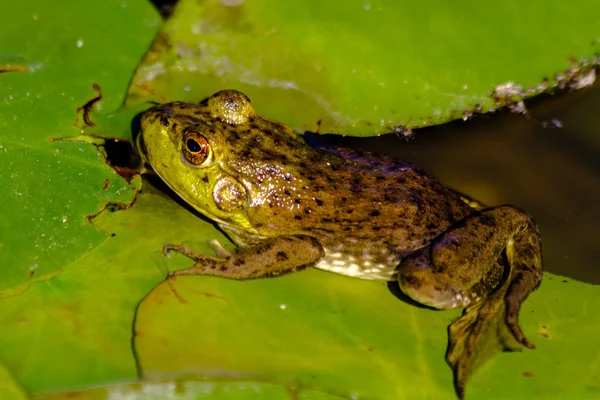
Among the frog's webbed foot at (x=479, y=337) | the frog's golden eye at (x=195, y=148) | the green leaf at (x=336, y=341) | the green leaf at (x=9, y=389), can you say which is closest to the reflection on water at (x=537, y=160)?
the green leaf at (x=336, y=341)

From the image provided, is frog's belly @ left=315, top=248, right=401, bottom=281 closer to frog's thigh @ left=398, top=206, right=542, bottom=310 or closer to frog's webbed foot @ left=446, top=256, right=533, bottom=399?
frog's thigh @ left=398, top=206, right=542, bottom=310

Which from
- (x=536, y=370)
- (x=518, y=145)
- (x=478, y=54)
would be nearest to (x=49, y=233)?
(x=536, y=370)

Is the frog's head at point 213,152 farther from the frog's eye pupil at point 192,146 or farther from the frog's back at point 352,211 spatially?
the frog's back at point 352,211

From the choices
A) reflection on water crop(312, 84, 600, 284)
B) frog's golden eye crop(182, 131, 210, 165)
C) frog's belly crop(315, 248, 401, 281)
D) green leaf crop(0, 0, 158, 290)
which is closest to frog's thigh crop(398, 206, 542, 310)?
frog's belly crop(315, 248, 401, 281)

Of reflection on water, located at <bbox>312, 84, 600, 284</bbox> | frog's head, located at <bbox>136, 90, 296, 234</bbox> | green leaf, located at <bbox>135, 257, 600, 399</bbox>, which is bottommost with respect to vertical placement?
green leaf, located at <bbox>135, 257, 600, 399</bbox>

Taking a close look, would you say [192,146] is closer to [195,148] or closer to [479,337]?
[195,148]

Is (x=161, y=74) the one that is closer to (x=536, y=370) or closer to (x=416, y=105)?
(x=416, y=105)
